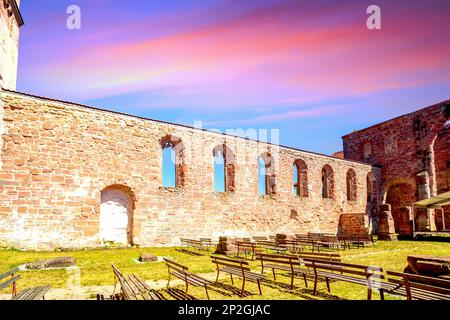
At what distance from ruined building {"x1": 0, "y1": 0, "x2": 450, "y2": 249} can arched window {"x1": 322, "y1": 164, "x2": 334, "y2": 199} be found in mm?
65

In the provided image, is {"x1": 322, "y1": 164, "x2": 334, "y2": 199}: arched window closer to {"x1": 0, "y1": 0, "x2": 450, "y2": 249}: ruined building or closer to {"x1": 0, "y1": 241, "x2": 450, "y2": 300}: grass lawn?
{"x1": 0, "y1": 0, "x2": 450, "y2": 249}: ruined building

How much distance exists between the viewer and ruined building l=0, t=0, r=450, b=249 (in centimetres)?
1089

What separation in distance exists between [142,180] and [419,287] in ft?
36.7

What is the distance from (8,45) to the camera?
14.4 meters

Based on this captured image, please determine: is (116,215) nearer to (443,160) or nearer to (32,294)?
(32,294)

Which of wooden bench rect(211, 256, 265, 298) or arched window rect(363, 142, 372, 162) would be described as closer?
wooden bench rect(211, 256, 265, 298)

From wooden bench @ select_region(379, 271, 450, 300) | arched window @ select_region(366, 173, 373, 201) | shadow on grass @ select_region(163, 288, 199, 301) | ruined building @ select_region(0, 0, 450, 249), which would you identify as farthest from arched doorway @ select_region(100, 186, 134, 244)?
arched window @ select_region(366, 173, 373, 201)

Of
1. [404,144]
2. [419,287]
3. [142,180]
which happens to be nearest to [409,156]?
[404,144]

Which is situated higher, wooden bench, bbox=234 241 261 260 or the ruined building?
the ruined building

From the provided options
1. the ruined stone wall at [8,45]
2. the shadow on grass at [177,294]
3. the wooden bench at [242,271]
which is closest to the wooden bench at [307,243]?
the wooden bench at [242,271]

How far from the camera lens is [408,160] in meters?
22.7

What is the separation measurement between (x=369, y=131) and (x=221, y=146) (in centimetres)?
1483
